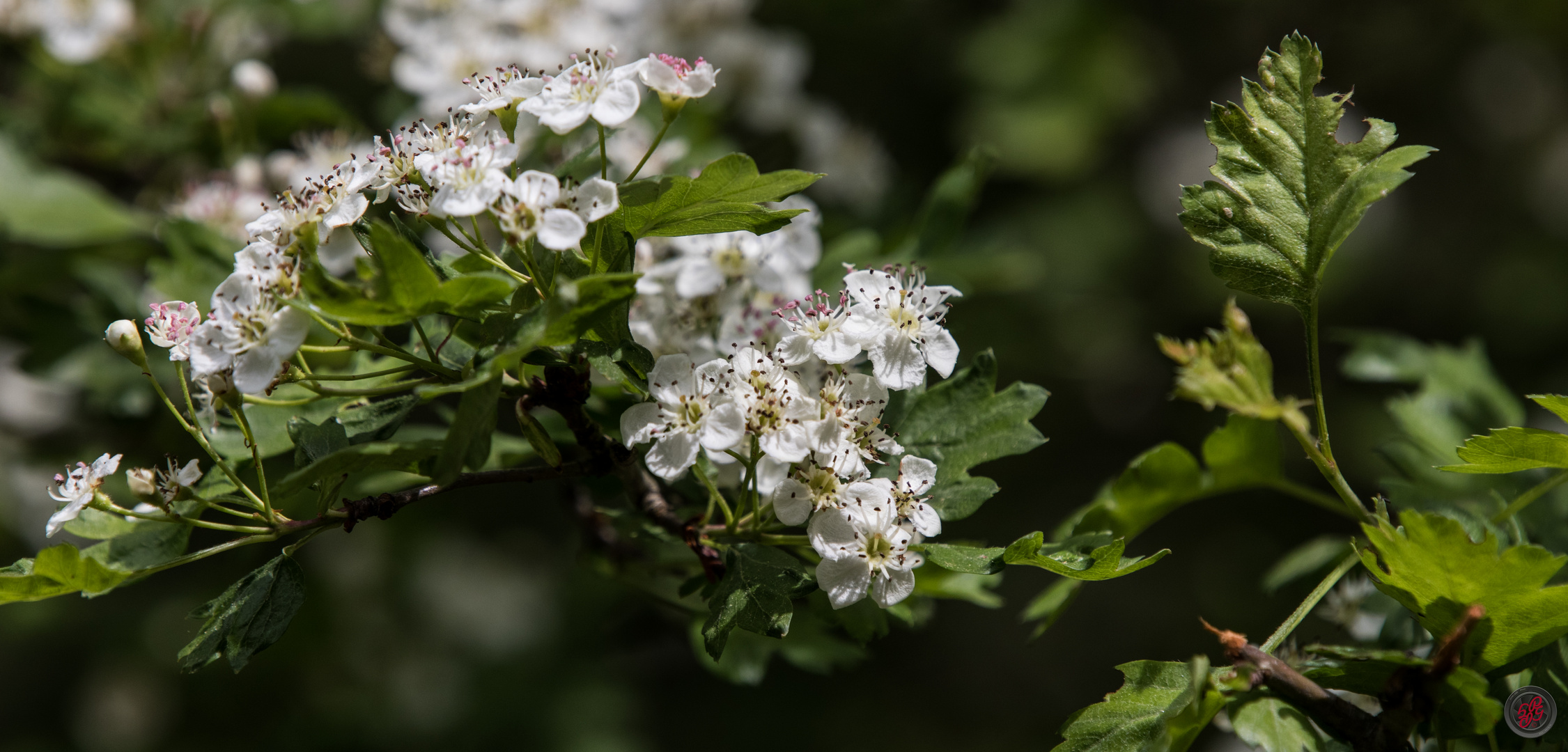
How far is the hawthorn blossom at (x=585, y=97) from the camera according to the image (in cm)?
105

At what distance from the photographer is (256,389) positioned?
2.98ft

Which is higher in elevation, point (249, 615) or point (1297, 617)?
point (1297, 617)

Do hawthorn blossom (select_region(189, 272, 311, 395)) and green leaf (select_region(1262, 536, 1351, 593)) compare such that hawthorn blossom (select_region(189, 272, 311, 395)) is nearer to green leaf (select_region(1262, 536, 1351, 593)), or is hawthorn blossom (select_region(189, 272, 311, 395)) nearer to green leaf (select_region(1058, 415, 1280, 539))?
green leaf (select_region(1058, 415, 1280, 539))

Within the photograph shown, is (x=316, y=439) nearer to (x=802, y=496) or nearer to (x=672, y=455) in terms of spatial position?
(x=672, y=455)

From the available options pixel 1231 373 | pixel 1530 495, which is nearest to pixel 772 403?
pixel 1231 373

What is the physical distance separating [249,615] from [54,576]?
0.18m

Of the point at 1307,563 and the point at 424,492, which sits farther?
the point at 1307,563

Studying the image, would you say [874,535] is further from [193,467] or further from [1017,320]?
[1017,320]

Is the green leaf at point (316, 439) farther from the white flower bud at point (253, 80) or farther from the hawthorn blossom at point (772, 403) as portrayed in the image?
the white flower bud at point (253, 80)

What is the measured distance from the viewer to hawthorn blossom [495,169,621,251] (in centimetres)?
96

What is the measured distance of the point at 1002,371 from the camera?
113 inches

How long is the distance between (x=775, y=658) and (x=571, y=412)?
2102 millimetres

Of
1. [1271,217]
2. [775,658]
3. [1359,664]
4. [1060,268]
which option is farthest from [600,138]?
[1060,268]

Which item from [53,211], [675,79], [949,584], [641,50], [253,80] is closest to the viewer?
[675,79]
